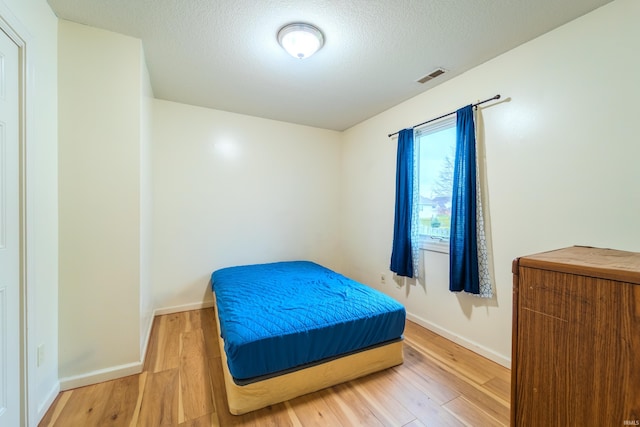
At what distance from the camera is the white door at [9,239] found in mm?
1197

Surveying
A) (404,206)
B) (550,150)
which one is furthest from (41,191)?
(550,150)

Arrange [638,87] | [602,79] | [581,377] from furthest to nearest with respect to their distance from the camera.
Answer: [602,79]
[638,87]
[581,377]

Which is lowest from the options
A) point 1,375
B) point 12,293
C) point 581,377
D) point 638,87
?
point 1,375

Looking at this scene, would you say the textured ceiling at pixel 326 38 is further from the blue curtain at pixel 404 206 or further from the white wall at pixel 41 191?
the blue curtain at pixel 404 206

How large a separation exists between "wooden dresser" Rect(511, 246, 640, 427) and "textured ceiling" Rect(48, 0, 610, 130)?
1612 millimetres

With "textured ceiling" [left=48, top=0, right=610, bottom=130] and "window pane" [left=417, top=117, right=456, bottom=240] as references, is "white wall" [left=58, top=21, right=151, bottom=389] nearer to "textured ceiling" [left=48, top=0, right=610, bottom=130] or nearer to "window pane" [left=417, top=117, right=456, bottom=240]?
"textured ceiling" [left=48, top=0, right=610, bottom=130]

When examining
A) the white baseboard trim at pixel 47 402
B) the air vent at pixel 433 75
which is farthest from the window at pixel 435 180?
→ the white baseboard trim at pixel 47 402

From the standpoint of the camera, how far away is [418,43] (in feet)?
6.22

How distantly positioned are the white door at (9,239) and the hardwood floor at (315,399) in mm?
387

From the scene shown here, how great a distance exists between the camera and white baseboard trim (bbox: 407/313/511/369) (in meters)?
2.00

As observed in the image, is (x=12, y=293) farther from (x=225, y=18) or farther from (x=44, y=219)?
(x=225, y=18)

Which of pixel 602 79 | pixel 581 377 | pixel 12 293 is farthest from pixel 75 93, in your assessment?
pixel 602 79

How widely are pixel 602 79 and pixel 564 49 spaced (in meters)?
0.34

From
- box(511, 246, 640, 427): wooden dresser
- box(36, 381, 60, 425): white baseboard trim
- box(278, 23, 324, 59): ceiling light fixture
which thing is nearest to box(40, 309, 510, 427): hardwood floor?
box(36, 381, 60, 425): white baseboard trim
